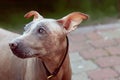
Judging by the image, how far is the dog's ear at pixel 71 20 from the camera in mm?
2842

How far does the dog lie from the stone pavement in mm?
1199

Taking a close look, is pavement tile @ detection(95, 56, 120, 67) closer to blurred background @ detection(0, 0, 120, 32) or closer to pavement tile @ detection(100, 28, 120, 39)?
pavement tile @ detection(100, 28, 120, 39)

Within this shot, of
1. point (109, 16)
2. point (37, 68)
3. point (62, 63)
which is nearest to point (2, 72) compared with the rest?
point (37, 68)

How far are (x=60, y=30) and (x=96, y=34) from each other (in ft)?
8.24

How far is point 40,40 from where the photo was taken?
2.67 metres

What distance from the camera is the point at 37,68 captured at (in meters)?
2.96

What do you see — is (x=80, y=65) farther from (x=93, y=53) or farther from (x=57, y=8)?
(x=57, y=8)

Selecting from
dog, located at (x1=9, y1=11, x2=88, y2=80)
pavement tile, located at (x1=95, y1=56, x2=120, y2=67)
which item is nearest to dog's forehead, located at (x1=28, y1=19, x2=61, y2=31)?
dog, located at (x1=9, y1=11, x2=88, y2=80)

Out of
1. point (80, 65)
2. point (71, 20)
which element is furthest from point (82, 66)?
point (71, 20)

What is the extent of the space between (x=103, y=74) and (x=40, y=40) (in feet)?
5.53

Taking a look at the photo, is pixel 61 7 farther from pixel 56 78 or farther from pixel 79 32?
pixel 56 78

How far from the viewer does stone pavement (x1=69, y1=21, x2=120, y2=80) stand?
13.8ft

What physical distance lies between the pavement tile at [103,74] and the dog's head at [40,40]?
1392mm

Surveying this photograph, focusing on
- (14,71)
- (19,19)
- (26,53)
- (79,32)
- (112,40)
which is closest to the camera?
(26,53)
